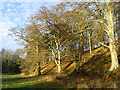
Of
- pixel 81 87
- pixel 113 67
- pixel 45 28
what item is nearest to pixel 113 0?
pixel 113 67

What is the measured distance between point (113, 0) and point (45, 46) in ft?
39.6

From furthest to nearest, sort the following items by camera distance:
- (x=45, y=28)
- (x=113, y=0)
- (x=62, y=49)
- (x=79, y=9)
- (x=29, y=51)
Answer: (x=29, y=51) → (x=62, y=49) → (x=45, y=28) → (x=79, y=9) → (x=113, y=0)

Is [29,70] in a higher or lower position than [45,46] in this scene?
lower

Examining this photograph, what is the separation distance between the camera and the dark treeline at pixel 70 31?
9148 millimetres

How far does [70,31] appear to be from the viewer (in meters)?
11.4

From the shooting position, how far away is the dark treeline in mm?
9148

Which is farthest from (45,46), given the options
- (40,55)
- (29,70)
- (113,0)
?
(113,0)

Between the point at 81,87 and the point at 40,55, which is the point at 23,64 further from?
the point at 81,87

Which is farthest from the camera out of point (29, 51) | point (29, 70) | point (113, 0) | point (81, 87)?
point (29, 70)

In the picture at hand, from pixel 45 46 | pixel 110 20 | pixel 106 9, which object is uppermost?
pixel 106 9

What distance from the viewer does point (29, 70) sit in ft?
69.4

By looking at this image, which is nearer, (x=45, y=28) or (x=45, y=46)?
(x=45, y=28)

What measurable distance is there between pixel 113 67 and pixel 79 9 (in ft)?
19.1

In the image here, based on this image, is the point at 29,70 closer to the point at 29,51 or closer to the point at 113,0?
the point at 29,51
